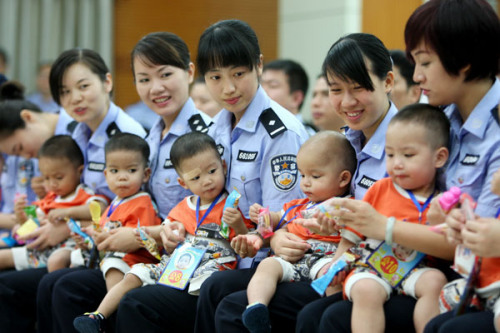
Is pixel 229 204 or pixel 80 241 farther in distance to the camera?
pixel 80 241

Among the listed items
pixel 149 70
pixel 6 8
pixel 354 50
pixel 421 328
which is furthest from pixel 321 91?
pixel 6 8

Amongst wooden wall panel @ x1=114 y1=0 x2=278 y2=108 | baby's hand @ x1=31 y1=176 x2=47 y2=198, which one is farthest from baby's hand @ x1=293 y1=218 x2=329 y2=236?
wooden wall panel @ x1=114 y1=0 x2=278 y2=108

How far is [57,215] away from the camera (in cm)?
339

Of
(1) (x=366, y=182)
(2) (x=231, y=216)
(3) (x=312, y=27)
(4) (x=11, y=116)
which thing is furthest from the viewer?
(3) (x=312, y=27)

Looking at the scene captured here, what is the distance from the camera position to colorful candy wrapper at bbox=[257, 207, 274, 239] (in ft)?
8.34

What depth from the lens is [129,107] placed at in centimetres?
717

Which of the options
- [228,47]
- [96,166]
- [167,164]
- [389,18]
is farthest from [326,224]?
[389,18]

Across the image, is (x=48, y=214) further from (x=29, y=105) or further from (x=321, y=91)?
(x=321, y=91)

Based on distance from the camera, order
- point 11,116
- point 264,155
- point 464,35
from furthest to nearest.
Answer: point 11,116
point 264,155
point 464,35

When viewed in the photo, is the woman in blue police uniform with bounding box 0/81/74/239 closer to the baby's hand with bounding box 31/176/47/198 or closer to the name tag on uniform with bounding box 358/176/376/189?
the baby's hand with bounding box 31/176/47/198

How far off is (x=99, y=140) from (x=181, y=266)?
122 cm

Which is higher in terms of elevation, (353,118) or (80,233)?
(353,118)

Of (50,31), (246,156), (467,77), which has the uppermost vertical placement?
(50,31)

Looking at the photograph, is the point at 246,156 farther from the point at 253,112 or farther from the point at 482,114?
the point at 482,114
